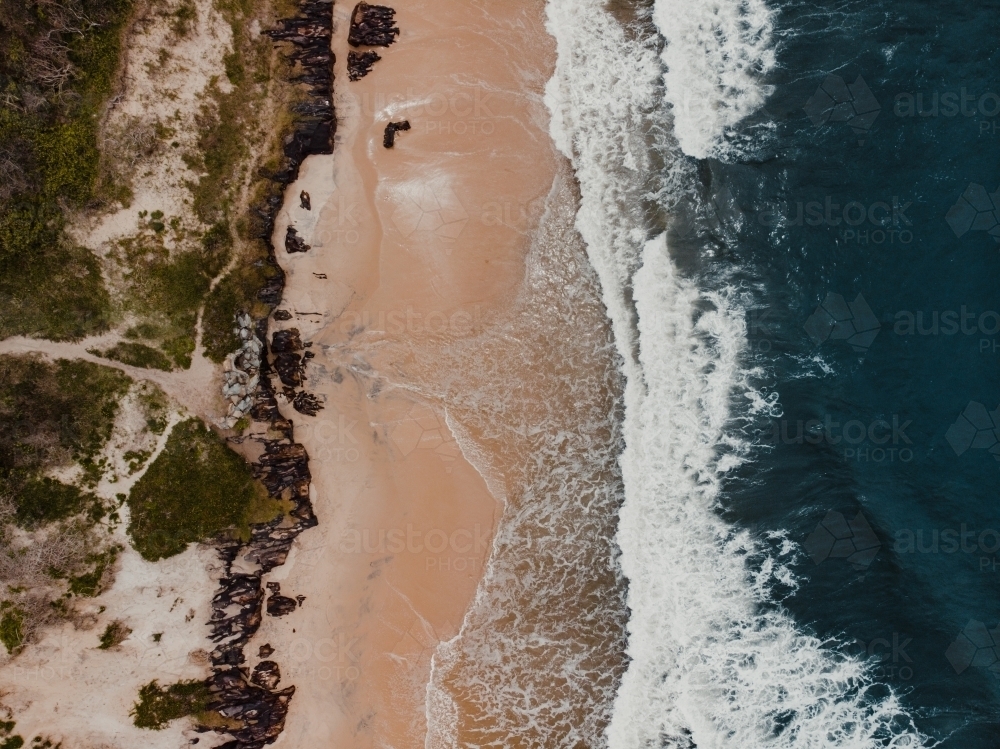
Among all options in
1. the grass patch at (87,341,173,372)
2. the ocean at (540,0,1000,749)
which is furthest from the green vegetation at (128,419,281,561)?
the ocean at (540,0,1000,749)

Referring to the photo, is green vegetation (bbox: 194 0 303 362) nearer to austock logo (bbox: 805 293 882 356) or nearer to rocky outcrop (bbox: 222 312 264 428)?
rocky outcrop (bbox: 222 312 264 428)

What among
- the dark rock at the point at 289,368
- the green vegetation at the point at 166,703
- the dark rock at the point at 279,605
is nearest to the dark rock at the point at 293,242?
the dark rock at the point at 289,368

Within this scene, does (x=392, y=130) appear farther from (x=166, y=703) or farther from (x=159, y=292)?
(x=166, y=703)

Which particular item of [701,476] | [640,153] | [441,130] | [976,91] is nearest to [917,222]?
[976,91]

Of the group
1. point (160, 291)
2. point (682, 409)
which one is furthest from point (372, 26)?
point (682, 409)

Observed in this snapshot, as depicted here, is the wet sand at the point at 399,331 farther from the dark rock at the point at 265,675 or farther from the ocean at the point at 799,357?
the ocean at the point at 799,357

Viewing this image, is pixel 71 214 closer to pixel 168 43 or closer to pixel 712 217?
pixel 168 43
